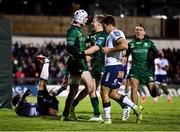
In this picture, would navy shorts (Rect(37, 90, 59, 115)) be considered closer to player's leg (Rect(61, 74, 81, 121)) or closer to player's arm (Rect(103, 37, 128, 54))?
player's leg (Rect(61, 74, 81, 121))

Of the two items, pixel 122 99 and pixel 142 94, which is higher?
pixel 122 99

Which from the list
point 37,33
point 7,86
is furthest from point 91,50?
point 37,33

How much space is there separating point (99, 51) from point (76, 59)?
1.30 meters

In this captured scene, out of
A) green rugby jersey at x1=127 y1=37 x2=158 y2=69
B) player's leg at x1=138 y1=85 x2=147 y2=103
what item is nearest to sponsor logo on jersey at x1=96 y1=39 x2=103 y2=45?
green rugby jersey at x1=127 y1=37 x2=158 y2=69

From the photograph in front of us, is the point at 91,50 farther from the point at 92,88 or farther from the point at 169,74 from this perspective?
the point at 169,74

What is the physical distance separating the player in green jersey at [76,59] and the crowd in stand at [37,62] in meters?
17.2

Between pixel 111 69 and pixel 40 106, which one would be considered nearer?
pixel 111 69

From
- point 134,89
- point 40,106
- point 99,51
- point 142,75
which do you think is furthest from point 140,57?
point 40,106

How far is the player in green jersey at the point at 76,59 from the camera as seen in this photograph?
46.2ft

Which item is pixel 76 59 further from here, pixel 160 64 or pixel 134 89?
pixel 160 64

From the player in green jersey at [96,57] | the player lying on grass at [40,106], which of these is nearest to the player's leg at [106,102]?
the player in green jersey at [96,57]

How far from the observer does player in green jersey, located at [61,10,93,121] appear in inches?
555

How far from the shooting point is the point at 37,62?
32562 millimetres

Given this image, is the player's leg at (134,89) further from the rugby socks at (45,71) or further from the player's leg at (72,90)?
the player's leg at (72,90)
